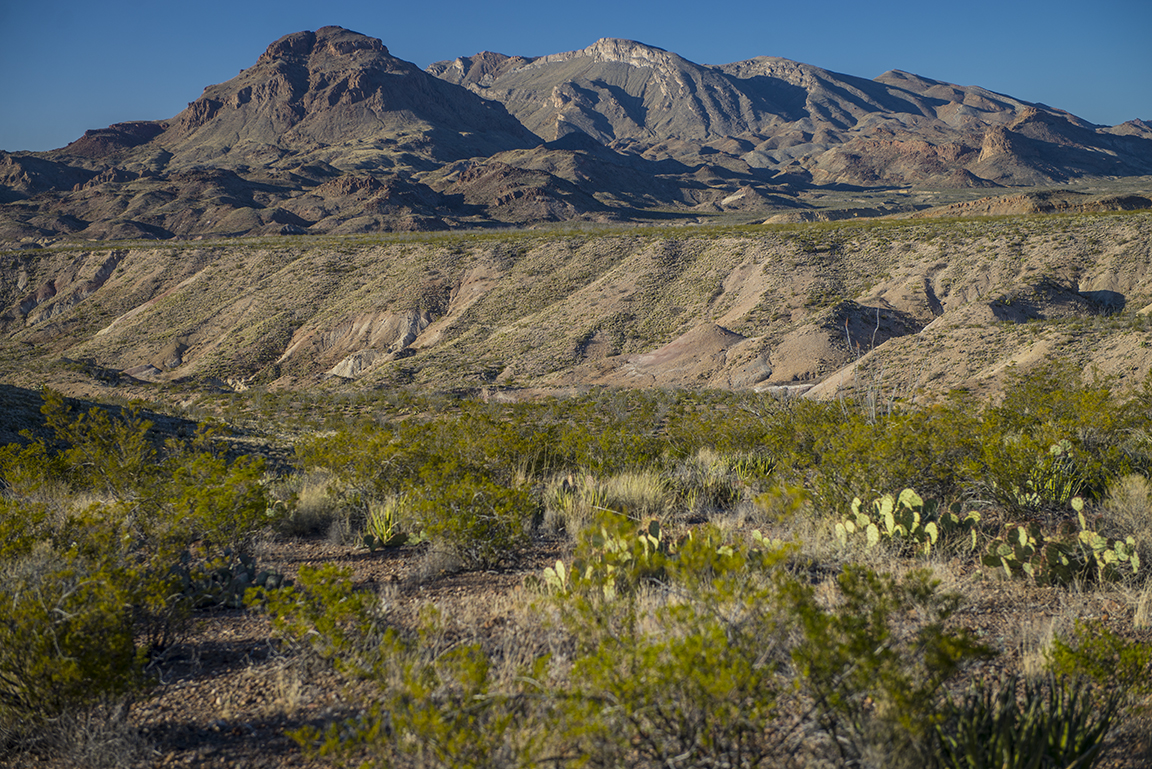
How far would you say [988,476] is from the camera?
Result: 657 cm

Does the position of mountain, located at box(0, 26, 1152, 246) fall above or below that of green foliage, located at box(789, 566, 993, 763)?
above

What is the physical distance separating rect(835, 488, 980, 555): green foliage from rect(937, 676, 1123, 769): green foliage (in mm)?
2389

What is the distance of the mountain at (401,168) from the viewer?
287ft

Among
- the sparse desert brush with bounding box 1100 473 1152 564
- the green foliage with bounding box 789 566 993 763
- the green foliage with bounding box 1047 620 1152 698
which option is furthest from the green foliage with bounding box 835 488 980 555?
the green foliage with bounding box 789 566 993 763

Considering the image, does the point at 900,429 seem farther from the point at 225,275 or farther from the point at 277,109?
the point at 277,109

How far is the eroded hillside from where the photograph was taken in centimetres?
2362

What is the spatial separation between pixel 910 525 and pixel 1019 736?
9.38 feet

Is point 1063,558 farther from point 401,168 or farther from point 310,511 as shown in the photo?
point 401,168

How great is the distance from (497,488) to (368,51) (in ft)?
624

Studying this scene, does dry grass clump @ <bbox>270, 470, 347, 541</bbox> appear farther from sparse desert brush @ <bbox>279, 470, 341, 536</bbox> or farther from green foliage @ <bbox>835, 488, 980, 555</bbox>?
green foliage @ <bbox>835, 488, 980, 555</bbox>

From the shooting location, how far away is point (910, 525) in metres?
5.55

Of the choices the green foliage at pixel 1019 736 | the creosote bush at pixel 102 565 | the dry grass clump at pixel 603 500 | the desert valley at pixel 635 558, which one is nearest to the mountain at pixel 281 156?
the desert valley at pixel 635 558

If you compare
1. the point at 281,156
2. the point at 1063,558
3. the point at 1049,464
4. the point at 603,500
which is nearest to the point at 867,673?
the point at 1063,558

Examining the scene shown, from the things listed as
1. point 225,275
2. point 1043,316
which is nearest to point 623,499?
point 1043,316
